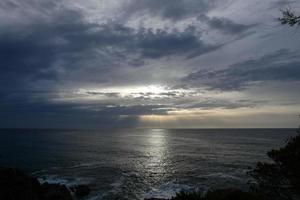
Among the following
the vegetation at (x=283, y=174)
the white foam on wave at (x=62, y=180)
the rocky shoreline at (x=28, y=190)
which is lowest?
the white foam on wave at (x=62, y=180)

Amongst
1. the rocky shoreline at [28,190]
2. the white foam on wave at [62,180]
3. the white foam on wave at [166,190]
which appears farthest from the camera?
the white foam on wave at [62,180]

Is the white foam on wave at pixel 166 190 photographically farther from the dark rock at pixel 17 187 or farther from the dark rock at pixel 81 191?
the dark rock at pixel 17 187

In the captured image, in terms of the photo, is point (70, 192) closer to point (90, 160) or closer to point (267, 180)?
point (267, 180)

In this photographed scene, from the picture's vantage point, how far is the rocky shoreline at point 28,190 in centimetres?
4006

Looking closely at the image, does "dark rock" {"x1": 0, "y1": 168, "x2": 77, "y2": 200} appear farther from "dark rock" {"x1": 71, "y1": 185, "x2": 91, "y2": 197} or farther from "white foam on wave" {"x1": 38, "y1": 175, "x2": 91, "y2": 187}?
"white foam on wave" {"x1": 38, "y1": 175, "x2": 91, "y2": 187}

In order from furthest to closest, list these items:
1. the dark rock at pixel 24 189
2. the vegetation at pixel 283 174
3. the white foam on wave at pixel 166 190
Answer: the white foam on wave at pixel 166 190 < the dark rock at pixel 24 189 < the vegetation at pixel 283 174

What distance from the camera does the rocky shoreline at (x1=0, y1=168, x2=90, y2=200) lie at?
1577 inches

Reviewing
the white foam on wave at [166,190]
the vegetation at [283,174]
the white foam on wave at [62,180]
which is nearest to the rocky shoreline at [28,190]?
the white foam on wave at [62,180]

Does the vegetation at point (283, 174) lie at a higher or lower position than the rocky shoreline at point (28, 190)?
higher

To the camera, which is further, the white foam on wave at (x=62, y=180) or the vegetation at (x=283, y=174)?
the white foam on wave at (x=62, y=180)

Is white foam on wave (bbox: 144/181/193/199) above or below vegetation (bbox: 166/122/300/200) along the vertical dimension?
below

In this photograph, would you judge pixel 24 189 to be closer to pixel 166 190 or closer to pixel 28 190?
pixel 28 190

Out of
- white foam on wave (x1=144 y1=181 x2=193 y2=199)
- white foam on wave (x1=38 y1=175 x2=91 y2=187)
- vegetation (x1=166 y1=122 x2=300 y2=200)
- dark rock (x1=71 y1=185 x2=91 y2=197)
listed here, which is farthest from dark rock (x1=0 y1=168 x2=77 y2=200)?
vegetation (x1=166 y1=122 x2=300 y2=200)

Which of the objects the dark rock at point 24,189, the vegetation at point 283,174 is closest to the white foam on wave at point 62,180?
the dark rock at point 24,189
